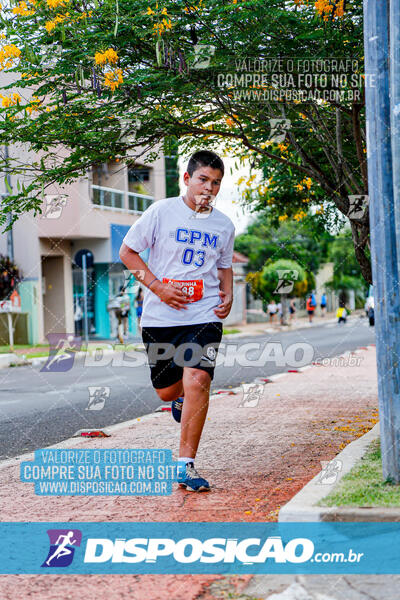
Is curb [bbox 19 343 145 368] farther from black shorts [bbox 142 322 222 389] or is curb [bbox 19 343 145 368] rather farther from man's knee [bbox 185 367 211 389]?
man's knee [bbox 185 367 211 389]

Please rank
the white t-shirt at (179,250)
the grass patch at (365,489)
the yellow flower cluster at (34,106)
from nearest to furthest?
the grass patch at (365,489) → the white t-shirt at (179,250) → the yellow flower cluster at (34,106)

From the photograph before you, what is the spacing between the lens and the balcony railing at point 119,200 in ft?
90.5

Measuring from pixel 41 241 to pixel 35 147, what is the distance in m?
20.2

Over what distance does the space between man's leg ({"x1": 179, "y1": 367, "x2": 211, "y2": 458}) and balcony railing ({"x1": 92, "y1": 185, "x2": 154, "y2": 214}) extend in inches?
887

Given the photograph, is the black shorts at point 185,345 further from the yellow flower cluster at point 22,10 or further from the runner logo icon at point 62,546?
the yellow flower cluster at point 22,10

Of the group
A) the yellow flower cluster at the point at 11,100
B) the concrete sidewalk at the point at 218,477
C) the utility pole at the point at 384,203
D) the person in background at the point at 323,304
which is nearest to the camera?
the concrete sidewalk at the point at 218,477

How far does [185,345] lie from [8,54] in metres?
2.63

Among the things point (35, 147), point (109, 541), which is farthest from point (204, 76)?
point (109, 541)

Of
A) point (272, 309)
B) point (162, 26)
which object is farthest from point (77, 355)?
point (272, 309)

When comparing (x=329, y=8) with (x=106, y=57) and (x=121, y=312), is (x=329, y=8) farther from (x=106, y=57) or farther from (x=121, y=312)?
(x=121, y=312)

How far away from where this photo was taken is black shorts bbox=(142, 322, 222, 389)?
4.89 metres

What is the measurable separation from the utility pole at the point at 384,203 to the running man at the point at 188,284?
3.38 feet

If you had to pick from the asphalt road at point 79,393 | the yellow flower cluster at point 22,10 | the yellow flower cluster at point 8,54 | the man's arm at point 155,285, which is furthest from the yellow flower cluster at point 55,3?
the asphalt road at point 79,393

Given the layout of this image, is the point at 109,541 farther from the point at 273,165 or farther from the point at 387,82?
the point at 273,165
